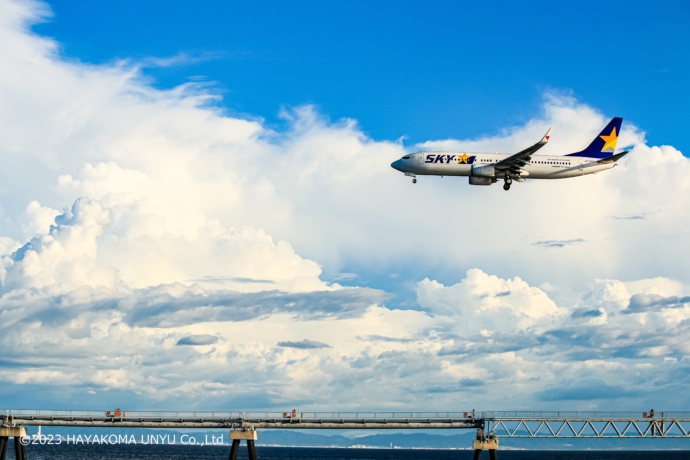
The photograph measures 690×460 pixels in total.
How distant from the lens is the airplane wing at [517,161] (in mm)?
109188

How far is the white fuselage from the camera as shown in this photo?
113250 mm

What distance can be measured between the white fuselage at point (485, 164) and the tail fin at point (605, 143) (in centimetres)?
358

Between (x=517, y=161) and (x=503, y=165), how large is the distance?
6.54 ft

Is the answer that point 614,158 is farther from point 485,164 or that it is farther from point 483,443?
point 483,443

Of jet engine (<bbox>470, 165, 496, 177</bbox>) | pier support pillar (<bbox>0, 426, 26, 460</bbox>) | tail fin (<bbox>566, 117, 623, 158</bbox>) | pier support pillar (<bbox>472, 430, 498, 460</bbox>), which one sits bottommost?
pier support pillar (<bbox>472, 430, 498, 460</bbox>)

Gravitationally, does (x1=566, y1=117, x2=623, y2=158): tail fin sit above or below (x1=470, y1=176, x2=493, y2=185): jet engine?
above

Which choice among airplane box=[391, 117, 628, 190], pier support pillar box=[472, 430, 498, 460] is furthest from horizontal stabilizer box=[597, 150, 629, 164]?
pier support pillar box=[472, 430, 498, 460]

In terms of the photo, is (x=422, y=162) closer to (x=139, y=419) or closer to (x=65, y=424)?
(x=139, y=419)

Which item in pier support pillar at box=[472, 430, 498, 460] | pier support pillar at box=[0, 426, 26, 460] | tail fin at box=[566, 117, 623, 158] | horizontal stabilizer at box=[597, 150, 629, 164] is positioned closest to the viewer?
pier support pillar at box=[0, 426, 26, 460]

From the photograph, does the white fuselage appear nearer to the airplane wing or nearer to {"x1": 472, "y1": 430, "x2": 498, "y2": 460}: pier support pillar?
the airplane wing

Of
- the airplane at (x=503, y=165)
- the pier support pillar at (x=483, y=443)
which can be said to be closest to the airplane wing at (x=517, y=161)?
the airplane at (x=503, y=165)

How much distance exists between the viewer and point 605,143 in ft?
414

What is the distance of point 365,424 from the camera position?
103312 mm

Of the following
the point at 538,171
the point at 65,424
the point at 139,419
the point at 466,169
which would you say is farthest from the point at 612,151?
the point at 65,424
